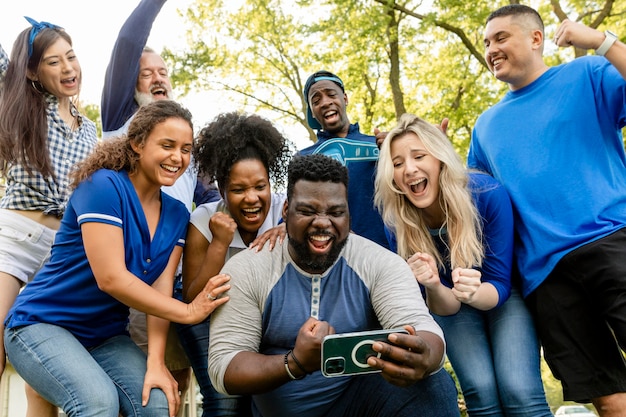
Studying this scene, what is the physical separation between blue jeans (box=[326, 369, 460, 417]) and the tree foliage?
11.3 meters

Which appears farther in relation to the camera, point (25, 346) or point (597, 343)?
point (597, 343)

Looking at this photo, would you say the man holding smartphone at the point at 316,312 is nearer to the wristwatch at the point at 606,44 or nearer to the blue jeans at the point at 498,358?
the blue jeans at the point at 498,358

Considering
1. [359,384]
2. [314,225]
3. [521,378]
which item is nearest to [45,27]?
[314,225]

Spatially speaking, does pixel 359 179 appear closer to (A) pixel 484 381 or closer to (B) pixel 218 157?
(B) pixel 218 157

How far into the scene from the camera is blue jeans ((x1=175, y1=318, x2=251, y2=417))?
3611 millimetres

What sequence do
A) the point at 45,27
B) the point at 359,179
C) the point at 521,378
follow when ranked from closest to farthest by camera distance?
the point at 521,378, the point at 45,27, the point at 359,179

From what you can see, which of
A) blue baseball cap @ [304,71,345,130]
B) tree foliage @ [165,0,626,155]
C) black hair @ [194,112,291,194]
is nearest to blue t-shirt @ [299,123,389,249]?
blue baseball cap @ [304,71,345,130]

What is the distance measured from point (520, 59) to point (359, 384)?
Result: 95.9 inches

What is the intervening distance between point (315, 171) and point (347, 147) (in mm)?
1372

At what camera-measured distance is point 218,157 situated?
3980 mm

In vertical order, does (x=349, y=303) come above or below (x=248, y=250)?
below

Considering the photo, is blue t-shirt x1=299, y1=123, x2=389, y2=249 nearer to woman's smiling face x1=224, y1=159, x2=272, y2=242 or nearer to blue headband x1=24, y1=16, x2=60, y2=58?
woman's smiling face x1=224, y1=159, x2=272, y2=242

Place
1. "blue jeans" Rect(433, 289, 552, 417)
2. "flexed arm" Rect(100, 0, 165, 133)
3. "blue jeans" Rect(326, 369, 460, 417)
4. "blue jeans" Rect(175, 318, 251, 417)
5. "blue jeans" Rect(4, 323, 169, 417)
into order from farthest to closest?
"flexed arm" Rect(100, 0, 165, 133)
"blue jeans" Rect(175, 318, 251, 417)
"blue jeans" Rect(433, 289, 552, 417)
"blue jeans" Rect(326, 369, 460, 417)
"blue jeans" Rect(4, 323, 169, 417)

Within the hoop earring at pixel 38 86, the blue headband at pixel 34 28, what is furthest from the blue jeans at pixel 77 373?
the blue headband at pixel 34 28
